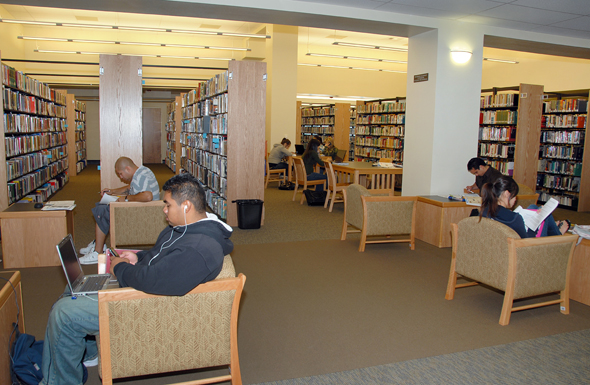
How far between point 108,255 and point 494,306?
305cm

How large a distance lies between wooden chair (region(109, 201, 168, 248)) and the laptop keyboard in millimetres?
1790

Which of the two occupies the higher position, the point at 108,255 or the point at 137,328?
the point at 108,255

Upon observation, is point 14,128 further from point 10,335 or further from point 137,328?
point 137,328

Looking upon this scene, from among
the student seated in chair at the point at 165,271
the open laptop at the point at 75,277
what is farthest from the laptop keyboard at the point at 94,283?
the student seated in chair at the point at 165,271

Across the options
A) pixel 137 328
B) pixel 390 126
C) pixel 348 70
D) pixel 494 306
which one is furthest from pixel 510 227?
pixel 348 70

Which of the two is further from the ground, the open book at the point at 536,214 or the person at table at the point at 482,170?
the person at table at the point at 482,170

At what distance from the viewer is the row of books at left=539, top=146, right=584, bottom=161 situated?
8359 mm

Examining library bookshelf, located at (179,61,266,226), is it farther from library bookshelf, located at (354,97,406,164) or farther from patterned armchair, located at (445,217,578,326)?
library bookshelf, located at (354,97,406,164)

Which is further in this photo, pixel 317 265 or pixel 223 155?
pixel 223 155

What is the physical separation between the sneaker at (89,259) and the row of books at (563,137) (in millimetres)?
8663

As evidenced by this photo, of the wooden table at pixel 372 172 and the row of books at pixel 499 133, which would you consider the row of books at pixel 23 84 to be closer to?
the wooden table at pixel 372 172

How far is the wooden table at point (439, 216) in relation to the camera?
542 centimetres

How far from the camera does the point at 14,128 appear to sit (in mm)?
7035

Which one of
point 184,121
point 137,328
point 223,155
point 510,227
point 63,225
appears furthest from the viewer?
point 184,121
